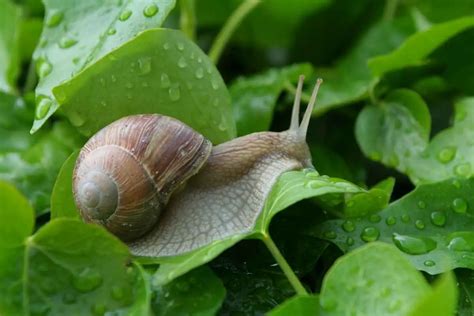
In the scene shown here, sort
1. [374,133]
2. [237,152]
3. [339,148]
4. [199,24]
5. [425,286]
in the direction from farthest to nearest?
[199,24] → [339,148] → [374,133] → [237,152] → [425,286]

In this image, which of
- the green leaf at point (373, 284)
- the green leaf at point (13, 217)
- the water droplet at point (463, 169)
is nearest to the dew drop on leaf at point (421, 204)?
the water droplet at point (463, 169)

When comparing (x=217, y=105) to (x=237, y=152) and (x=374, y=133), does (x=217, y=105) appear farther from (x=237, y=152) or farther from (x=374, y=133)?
(x=374, y=133)

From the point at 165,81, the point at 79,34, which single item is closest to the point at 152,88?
the point at 165,81

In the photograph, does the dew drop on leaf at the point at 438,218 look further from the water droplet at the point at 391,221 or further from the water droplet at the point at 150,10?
the water droplet at the point at 150,10

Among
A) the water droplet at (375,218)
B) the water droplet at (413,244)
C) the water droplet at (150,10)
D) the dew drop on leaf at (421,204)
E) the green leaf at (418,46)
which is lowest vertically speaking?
the water droplet at (413,244)

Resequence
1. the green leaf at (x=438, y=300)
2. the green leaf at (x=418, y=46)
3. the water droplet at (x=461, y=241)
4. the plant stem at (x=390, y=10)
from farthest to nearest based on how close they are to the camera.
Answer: the plant stem at (x=390, y=10) < the green leaf at (x=418, y=46) < the water droplet at (x=461, y=241) < the green leaf at (x=438, y=300)

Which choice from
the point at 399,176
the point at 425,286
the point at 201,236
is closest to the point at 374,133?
the point at 399,176
